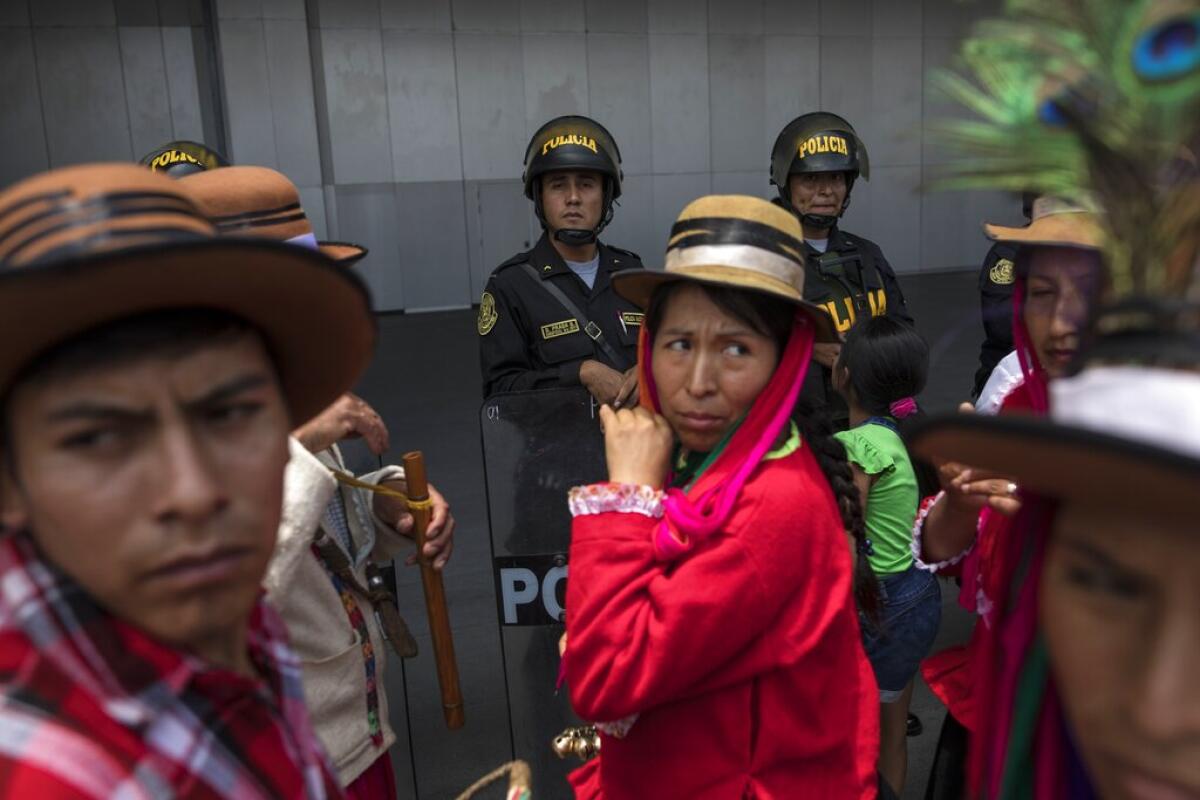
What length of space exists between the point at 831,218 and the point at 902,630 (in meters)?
2.16

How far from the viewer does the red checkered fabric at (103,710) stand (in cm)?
81

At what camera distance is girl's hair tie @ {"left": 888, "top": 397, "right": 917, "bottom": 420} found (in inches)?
116

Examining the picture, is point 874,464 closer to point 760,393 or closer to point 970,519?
point 970,519

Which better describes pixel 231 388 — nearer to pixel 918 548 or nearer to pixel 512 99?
pixel 918 548

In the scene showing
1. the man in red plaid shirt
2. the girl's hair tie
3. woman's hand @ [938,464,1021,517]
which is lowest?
the girl's hair tie

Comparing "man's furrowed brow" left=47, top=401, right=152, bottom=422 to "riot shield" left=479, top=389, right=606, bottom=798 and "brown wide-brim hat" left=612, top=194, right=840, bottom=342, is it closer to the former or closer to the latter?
"brown wide-brim hat" left=612, top=194, right=840, bottom=342

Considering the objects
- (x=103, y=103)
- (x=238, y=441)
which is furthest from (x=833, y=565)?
(x=103, y=103)

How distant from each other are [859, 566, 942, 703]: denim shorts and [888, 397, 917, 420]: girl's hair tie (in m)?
0.50

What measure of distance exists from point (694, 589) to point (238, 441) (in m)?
0.81

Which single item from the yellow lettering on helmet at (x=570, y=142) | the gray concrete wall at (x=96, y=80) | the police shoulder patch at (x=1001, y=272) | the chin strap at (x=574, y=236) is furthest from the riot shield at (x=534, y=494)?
the gray concrete wall at (x=96, y=80)

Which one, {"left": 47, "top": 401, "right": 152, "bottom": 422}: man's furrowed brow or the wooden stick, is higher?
{"left": 47, "top": 401, "right": 152, "bottom": 422}: man's furrowed brow

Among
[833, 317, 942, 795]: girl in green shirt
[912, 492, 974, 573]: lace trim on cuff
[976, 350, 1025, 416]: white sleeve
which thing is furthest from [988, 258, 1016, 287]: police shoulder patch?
[912, 492, 974, 573]: lace trim on cuff

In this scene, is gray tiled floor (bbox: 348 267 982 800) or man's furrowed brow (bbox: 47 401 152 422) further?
gray tiled floor (bbox: 348 267 982 800)

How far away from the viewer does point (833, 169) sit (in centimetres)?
426
